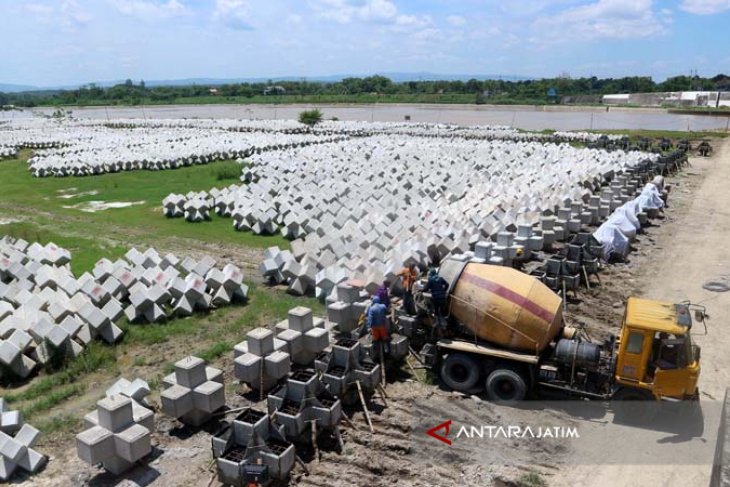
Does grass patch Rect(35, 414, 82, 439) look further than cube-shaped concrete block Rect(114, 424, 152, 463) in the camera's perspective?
Yes

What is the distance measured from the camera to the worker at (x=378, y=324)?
8359mm

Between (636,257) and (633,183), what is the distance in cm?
835

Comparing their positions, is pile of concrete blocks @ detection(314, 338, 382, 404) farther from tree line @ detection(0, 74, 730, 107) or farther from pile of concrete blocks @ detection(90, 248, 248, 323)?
tree line @ detection(0, 74, 730, 107)

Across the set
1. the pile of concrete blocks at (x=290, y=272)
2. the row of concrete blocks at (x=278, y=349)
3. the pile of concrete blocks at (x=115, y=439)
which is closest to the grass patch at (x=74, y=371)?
the row of concrete blocks at (x=278, y=349)

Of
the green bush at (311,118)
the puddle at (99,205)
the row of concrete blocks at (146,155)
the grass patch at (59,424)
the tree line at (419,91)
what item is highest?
the tree line at (419,91)

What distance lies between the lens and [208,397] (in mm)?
6988

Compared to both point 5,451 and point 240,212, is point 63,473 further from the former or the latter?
point 240,212

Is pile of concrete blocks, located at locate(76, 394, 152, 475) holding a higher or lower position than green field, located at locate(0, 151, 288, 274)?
lower

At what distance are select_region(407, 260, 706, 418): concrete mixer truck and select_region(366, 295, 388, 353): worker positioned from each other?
2.04ft

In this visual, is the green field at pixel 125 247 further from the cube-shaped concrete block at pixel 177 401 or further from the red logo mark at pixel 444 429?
the red logo mark at pixel 444 429

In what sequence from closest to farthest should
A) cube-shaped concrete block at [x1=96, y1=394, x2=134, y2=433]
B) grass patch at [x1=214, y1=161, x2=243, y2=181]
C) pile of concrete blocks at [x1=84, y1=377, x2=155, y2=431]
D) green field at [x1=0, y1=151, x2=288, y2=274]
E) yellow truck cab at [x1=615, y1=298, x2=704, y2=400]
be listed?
cube-shaped concrete block at [x1=96, y1=394, x2=134, y2=433] < pile of concrete blocks at [x1=84, y1=377, x2=155, y2=431] < yellow truck cab at [x1=615, y1=298, x2=704, y2=400] < green field at [x1=0, y1=151, x2=288, y2=274] < grass patch at [x1=214, y1=161, x2=243, y2=181]

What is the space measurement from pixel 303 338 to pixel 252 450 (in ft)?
8.94

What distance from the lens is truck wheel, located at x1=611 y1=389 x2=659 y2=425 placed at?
7.06 metres

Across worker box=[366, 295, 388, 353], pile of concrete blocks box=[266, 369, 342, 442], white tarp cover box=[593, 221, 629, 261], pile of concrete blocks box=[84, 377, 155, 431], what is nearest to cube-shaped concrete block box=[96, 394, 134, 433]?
pile of concrete blocks box=[84, 377, 155, 431]
